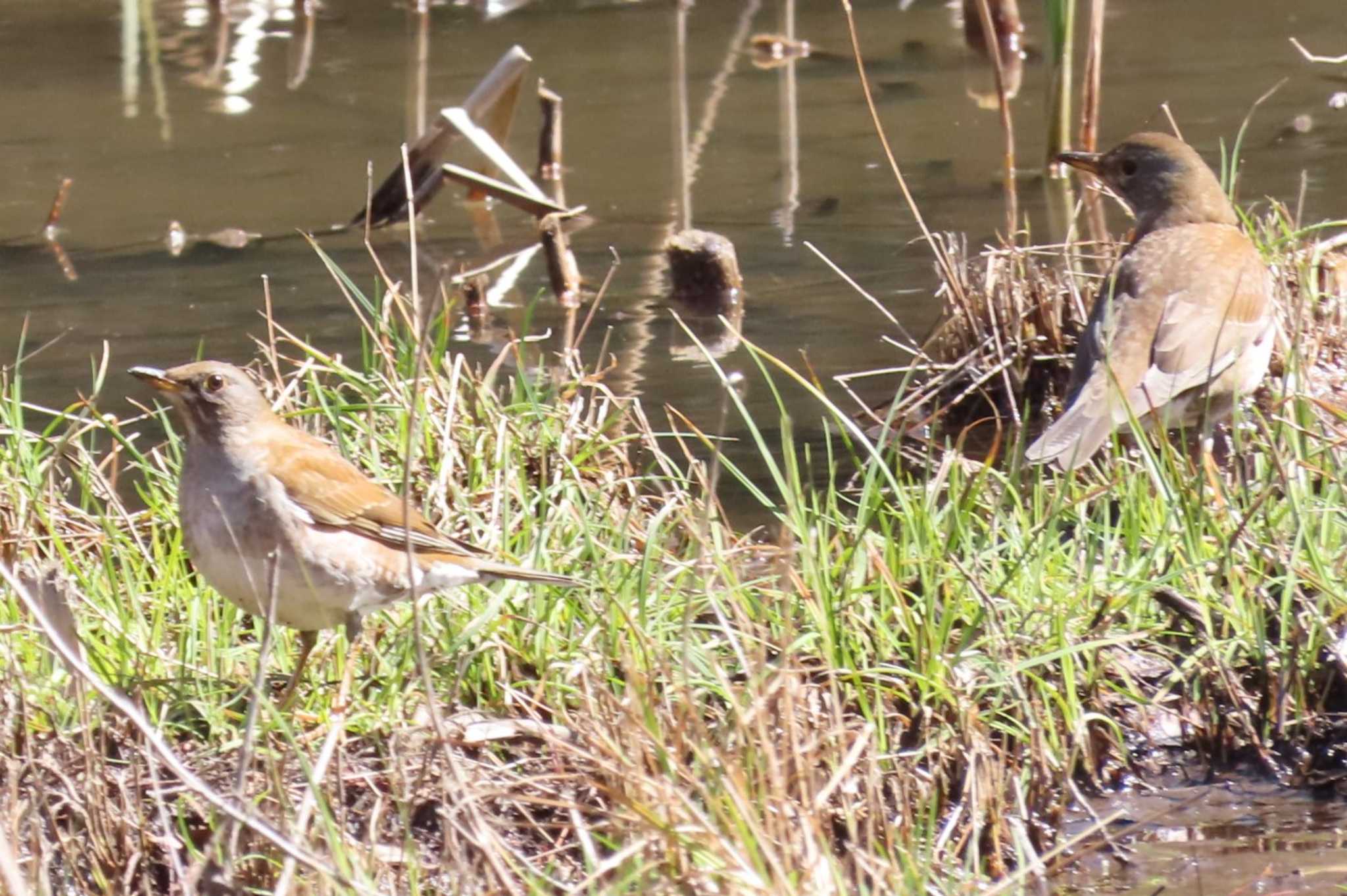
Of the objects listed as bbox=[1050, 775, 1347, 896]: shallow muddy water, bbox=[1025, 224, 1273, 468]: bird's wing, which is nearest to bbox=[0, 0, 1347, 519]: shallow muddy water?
bbox=[1025, 224, 1273, 468]: bird's wing

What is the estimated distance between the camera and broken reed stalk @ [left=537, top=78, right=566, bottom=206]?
Answer: 36.2 feet

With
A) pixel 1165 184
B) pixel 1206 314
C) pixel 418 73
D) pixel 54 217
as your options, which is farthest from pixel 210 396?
pixel 418 73

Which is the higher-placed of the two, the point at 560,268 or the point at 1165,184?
the point at 1165,184

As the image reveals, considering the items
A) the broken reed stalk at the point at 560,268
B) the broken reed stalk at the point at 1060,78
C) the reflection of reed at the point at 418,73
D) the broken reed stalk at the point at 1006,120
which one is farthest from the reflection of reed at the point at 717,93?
the broken reed stalk at the point at 1006,120

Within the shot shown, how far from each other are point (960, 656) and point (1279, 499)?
1.21 meters

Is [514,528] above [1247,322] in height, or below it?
below

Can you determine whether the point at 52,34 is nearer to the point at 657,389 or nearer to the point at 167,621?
the point at 657,389

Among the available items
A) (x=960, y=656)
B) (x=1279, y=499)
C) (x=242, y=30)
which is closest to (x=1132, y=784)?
(x=960, y=656)

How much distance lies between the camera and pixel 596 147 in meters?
12.3

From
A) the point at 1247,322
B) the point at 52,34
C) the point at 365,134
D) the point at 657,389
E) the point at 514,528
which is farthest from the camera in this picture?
the point at 52,34

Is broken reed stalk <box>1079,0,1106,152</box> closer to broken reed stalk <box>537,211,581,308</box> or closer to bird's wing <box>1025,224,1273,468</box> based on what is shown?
broken reed stalk <box>537,211,581,308</box>

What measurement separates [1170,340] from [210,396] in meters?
2.91

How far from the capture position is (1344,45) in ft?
42.2

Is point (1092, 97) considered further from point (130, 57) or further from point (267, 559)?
point (130, 57)
